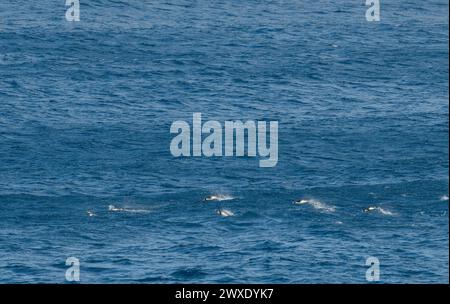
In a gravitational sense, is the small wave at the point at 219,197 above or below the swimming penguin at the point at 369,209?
above

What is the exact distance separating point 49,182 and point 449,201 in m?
53.2

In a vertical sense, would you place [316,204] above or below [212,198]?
below

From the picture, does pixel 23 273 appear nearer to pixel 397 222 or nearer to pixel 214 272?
pixel 214 272

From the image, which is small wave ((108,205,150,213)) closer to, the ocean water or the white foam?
the ocean water

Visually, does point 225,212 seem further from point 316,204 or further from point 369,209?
point 369,209

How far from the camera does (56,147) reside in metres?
180

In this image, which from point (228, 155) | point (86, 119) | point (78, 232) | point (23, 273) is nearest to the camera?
point (23, 273)

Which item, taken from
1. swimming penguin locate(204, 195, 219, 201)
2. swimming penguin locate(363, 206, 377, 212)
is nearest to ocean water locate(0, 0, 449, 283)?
swimming penguin locate(363, 206, 377, 212)

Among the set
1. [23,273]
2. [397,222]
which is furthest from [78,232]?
[397,222]

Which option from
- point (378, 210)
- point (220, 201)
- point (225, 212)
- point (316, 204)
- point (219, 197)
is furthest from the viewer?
point (219, 197)

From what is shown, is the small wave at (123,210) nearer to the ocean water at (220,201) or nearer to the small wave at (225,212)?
the ocean water at (220,201)

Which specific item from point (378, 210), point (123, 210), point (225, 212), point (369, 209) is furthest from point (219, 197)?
point (378, 210)

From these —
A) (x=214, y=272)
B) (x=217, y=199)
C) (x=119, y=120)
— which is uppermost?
(x=119, y=120)

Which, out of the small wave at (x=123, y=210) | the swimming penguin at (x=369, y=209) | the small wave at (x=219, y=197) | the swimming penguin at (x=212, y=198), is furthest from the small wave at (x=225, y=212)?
the swimming penguin at (x=369, y=209)
